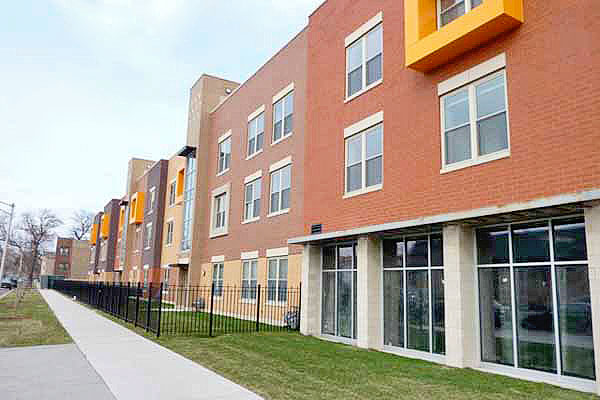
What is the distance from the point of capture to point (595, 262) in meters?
8.43

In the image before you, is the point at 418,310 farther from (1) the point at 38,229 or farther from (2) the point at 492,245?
(1) the point at 38,229

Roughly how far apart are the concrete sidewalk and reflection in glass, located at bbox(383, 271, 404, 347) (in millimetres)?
5523

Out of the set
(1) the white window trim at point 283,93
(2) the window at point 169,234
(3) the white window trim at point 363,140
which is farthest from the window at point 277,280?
(2) the window at point 169,234

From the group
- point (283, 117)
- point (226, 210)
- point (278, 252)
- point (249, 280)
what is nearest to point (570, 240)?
point (278, 252)

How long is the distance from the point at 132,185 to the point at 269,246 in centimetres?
3583

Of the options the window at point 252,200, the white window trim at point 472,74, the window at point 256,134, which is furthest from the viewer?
the window at point 256,134

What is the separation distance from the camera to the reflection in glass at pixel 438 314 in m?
11.5

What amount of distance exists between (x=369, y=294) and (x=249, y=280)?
419 inches

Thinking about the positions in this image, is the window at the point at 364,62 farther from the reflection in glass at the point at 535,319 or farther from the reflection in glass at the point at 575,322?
the reflection in glass at the point at 575,322

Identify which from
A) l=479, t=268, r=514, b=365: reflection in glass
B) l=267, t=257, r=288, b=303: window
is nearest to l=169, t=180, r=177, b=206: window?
l=267, t=257, r=288, b=303: window

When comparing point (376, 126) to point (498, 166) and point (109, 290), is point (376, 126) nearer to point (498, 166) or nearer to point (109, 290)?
point (498, 166)

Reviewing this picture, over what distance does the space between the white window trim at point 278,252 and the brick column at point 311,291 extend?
3205 mm

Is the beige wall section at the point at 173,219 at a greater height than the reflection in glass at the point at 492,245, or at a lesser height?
greater

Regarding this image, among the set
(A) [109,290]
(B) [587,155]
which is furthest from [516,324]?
(A) [109,290]
